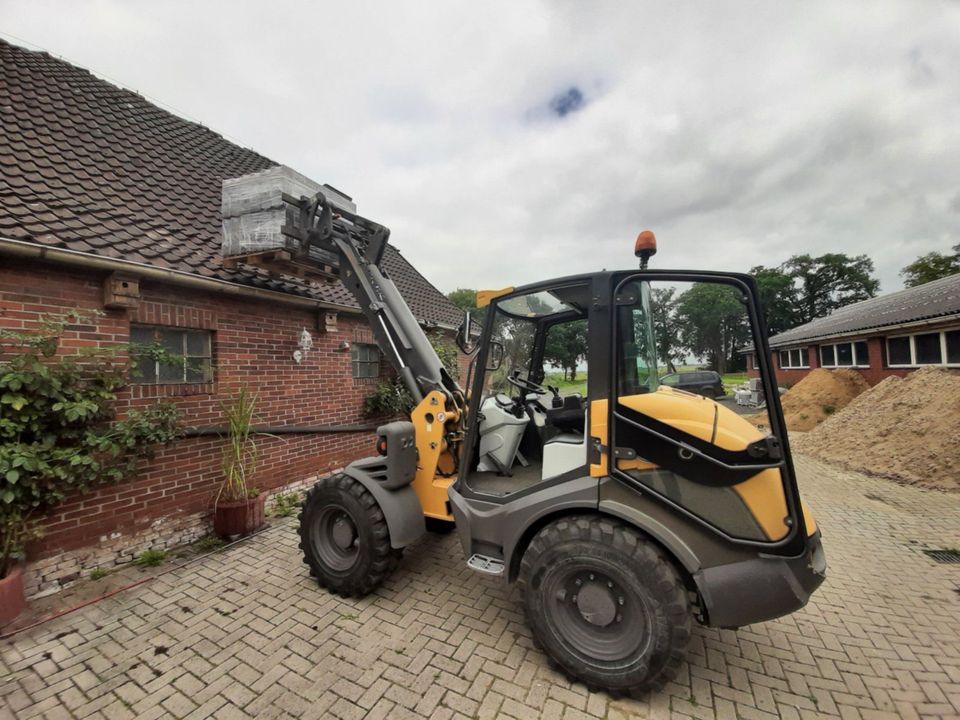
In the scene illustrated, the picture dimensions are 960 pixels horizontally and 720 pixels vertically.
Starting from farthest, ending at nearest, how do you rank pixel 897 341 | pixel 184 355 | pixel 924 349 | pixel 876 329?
pixel 876 329
pixel 897 341
pixel 924 349
pixel 184 355

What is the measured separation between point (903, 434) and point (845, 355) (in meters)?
9.18

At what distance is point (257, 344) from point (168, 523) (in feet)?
6.74

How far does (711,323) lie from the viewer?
2330 mm

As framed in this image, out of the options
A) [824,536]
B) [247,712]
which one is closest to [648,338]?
[247,712]

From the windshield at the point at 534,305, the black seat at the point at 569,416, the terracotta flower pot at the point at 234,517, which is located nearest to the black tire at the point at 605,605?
the black seat at the point at 569,416

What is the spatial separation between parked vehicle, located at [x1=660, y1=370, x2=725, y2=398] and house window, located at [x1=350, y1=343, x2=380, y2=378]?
4984mm

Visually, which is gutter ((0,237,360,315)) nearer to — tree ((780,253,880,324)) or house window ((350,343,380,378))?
house window ((350,343,380,378))

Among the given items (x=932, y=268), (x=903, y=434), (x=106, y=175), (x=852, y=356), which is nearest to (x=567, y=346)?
(x=106, y=175)

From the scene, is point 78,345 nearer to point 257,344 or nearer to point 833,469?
point 257,344

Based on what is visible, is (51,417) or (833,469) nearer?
(51,417)

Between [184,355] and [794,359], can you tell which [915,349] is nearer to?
[794,359]

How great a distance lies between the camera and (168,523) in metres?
3.83

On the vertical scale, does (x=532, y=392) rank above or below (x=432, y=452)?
above

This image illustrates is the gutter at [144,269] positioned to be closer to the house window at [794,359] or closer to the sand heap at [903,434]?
the sand heap at [903,434]
